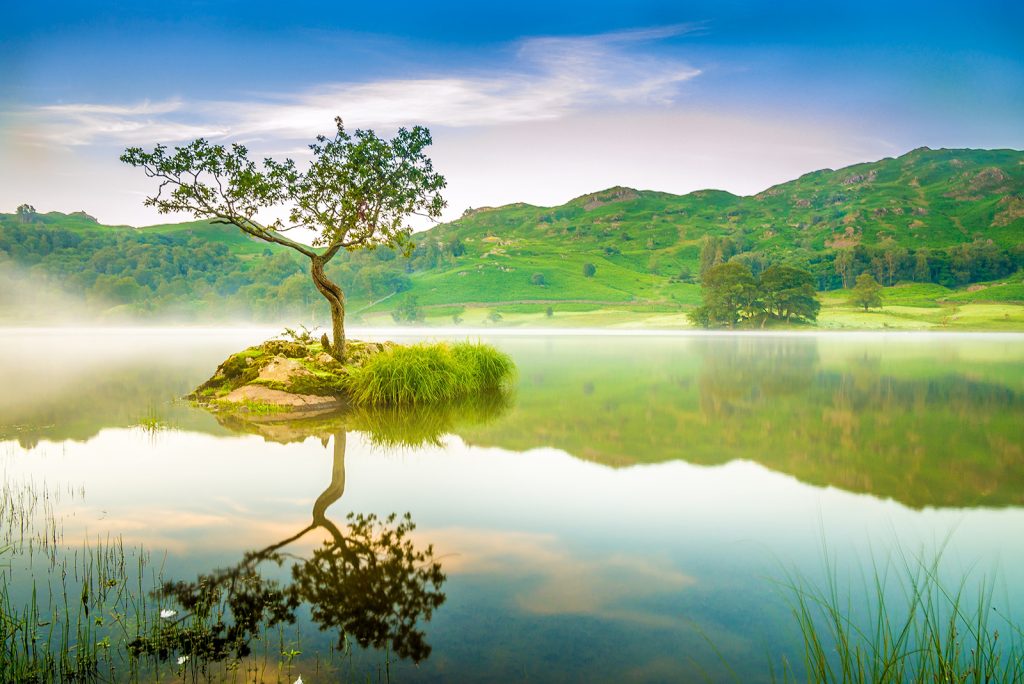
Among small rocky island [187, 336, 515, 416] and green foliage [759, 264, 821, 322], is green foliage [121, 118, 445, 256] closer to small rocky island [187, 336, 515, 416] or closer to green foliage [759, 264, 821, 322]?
small rocky island [187, 336, 515, 416]

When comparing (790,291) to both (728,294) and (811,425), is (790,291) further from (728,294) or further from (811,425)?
(811,425)

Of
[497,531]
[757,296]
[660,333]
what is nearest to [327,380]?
[497,531]

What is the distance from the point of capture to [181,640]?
425cm

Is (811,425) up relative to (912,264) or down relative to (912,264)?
down

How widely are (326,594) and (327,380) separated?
13267 millimetres

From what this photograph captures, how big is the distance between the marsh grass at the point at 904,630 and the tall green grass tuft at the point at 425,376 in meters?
Answer: 12.8

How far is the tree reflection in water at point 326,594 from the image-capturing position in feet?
14.0

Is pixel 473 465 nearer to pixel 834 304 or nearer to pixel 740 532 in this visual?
pixel 740 532

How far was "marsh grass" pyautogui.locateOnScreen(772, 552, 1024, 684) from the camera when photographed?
3869 mm

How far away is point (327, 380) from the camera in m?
17.7

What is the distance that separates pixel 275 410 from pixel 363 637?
12169mm

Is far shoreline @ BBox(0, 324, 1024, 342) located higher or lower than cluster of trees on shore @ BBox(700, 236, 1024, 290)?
lower

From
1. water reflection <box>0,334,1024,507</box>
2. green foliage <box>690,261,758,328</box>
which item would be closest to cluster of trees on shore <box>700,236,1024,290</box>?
green foliage <box>690,261,758,328</box>

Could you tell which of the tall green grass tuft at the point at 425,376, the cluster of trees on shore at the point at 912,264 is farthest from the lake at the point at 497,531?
the cluster of trees on shore at the point at 912,264
